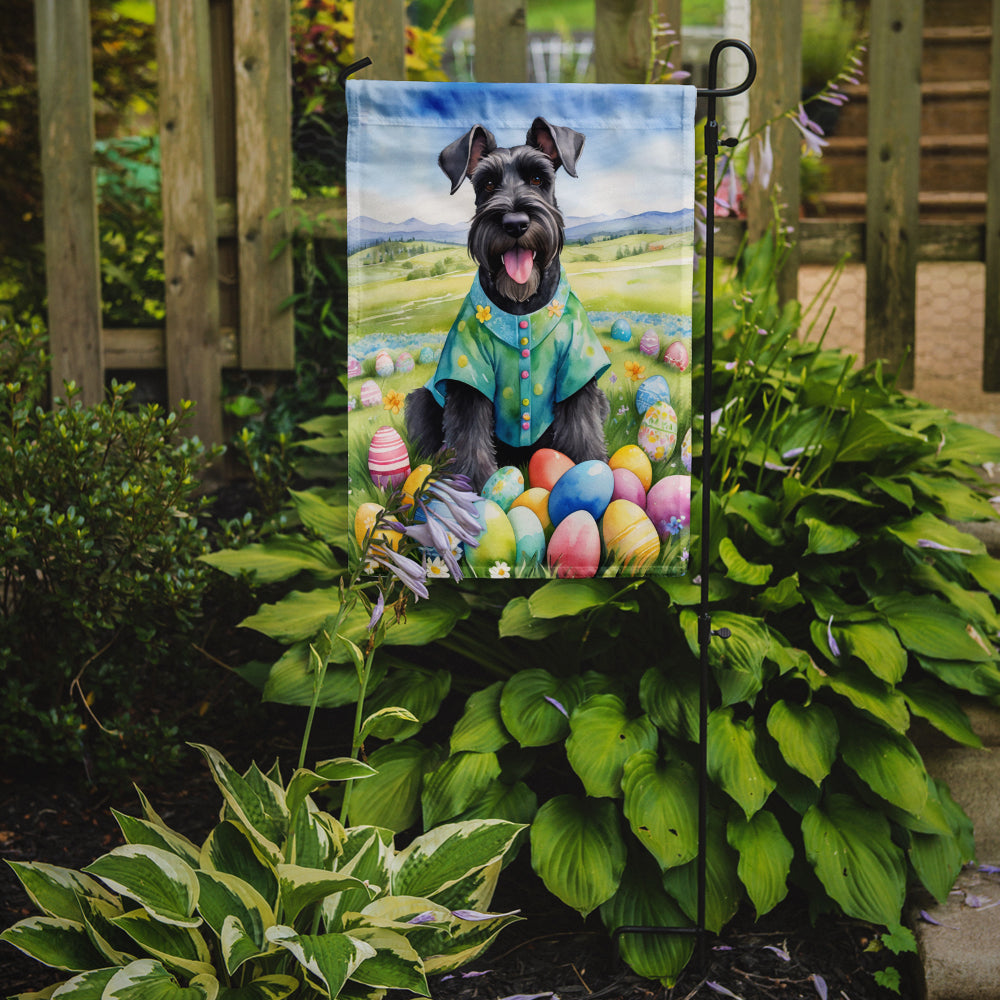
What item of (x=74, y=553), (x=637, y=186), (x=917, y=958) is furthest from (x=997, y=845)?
(x=74, y=553)

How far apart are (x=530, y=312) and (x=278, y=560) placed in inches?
36.7

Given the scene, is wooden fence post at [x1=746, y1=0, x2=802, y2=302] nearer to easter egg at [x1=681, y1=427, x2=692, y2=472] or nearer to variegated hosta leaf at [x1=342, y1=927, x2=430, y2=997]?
easter egg at [x1=681, y1=427, x2=692, y2=472]

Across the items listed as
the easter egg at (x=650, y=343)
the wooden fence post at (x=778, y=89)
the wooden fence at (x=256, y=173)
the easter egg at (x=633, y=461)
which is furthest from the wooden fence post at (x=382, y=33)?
the easter egg at (x=633, y=461)

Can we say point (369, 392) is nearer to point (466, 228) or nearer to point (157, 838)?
point (466, 228)

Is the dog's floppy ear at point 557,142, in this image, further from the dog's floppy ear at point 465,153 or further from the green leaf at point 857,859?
the green leaf at point 857,859

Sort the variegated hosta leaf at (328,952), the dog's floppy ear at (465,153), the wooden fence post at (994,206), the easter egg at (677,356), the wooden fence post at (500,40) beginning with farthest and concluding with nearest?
1. the wooden fence post at (994,206)
2. the wooden fence post at (500,40)
3. the easter egg at (677,356)
4. the dog's floppy ear at (465,153)
5. the variegated hosta leaf at (328,952)

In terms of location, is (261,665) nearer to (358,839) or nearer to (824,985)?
(358,839)

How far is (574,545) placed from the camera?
6.08 ft

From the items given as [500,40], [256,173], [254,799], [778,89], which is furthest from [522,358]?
[778,89]

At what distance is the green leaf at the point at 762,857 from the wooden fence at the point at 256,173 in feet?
6.46

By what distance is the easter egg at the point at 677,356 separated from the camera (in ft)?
6.10

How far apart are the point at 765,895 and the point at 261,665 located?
4.01 ft

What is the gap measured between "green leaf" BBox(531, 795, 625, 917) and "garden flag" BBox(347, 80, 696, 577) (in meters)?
0.47

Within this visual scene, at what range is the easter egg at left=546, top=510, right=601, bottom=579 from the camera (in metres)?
1.85
